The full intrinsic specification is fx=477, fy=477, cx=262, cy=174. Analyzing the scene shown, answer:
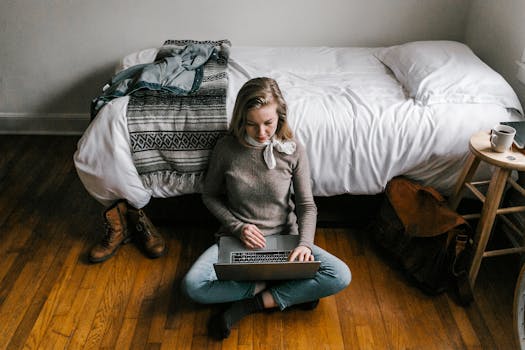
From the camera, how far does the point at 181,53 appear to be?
2.17 m

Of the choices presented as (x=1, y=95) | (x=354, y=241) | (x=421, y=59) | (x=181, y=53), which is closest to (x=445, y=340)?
(x=354, y=241)

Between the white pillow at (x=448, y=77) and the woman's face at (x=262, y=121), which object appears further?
the white pillow at (x=448, y=77)

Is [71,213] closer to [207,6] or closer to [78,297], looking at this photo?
[78,297]

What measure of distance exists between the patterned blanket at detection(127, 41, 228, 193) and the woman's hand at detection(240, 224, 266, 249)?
13.5 inches

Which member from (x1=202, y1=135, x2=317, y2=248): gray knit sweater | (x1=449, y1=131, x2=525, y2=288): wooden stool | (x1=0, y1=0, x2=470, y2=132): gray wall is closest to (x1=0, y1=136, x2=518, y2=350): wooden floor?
(x1=449, y1=131, x2=525, y2=288): wooden stool

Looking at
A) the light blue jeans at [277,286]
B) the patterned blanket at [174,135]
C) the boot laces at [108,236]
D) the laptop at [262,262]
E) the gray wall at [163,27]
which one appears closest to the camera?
the laptop at [262,262]

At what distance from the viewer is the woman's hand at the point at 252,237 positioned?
1561mm

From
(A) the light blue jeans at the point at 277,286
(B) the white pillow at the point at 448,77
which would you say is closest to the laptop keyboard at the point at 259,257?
(A) the light blue jeans at the point at 277,286

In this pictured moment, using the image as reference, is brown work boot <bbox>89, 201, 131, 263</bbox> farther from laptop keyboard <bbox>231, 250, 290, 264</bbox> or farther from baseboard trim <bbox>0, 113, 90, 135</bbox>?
baseboard trim <bbox>0, 113, 90, 135</bbox>

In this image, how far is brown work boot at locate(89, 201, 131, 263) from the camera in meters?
1.86

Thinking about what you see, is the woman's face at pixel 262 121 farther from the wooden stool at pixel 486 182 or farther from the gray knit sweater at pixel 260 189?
the wooden stool at pixel 486 182

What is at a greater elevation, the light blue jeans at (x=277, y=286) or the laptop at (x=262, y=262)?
the laptop at (x=262, y=262)

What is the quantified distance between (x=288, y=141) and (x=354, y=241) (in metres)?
0.62

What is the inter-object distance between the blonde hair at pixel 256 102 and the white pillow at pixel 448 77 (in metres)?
0.63
